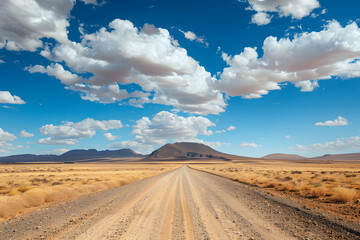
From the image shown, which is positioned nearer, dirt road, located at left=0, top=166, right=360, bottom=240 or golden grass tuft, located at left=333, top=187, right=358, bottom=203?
dirt road, located at left=0, top=166, right=360, bottom=240

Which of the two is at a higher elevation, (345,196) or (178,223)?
(345,196)

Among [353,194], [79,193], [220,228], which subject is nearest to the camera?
[220,228]

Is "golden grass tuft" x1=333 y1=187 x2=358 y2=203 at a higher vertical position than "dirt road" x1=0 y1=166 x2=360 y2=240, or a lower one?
higher

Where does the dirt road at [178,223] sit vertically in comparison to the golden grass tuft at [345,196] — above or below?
below

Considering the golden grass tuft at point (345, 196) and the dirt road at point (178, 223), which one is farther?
the golden grass tuft at point (345, 196)

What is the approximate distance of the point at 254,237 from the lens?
723 centimetres

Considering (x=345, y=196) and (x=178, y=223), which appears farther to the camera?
(x=345, y=196)

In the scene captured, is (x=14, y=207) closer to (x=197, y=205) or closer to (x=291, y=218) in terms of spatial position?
(x=197, y=205)

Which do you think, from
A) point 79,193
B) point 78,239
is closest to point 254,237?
point 78,239

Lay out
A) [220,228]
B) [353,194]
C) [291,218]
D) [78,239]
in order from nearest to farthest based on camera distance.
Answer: [78,239] < [220,228] < [291,218] < [353,194]

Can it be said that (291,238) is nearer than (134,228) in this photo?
Yes

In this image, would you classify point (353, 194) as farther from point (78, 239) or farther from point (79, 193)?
point (79, 193)

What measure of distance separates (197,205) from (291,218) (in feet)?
16.1

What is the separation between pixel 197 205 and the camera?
12703 millimetres
